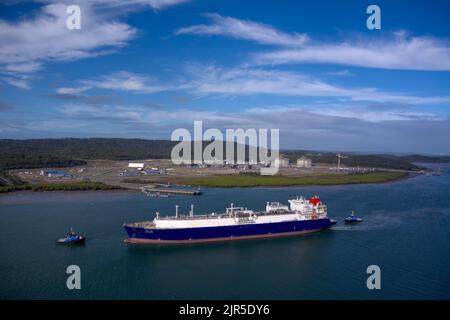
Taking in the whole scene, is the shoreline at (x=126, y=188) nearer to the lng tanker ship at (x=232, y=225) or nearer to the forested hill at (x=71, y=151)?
the lng tanker ship at (x=232, y=225)

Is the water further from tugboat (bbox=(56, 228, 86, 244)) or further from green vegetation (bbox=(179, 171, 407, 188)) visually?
A: green vegetation (bbox=(179, 171, 407, 188))

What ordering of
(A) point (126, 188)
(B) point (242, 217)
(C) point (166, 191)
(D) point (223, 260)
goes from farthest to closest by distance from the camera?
(A) point (126, 188) < (C) point (166, 191) < (B) point (242, 217) < (D) point (223, 260)

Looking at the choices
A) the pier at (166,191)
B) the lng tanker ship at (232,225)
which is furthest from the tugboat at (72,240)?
the pier at (166,191)

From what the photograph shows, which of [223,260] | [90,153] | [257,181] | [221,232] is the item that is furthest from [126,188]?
[90,153]

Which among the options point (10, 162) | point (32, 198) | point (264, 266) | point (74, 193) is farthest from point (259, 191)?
point (10, 162)

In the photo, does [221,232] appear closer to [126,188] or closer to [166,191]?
[166,191]

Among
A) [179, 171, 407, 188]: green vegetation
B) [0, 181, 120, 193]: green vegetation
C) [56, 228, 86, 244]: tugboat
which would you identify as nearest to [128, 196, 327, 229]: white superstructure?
[56, 228, 86, 244]: tugboat
